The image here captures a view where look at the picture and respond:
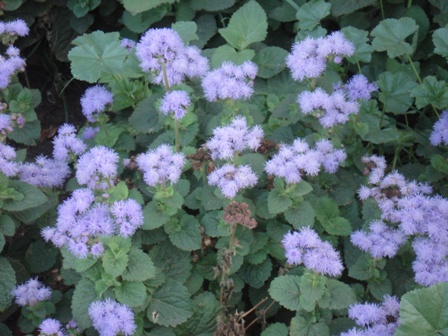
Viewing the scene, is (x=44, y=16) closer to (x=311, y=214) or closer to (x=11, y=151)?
(x=11, y=151)

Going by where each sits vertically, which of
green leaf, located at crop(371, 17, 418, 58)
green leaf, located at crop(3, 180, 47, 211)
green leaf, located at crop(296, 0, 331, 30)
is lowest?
green leaf, located at crop(3, 180, 47, 211)

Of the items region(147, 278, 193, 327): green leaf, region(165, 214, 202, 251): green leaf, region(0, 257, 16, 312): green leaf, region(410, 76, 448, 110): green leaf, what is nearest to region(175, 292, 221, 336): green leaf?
region(147, 278, 193, 327): green leaf

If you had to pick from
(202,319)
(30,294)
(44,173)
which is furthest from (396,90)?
(30,294)

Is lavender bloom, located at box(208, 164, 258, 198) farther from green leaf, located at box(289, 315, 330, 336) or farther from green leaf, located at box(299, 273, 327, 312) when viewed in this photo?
green leaf, located at box(289, 315, 330, 336)

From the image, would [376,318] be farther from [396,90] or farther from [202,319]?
[396,90]

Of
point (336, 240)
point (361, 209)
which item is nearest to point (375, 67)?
point (361, 209)

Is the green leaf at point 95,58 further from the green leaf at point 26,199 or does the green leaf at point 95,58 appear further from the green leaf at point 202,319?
the green leaf at point 202,319
